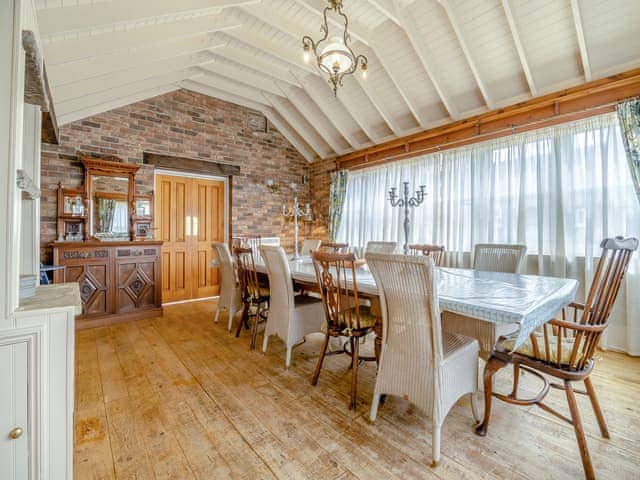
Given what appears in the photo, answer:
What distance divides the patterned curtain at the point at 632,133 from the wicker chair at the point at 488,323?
1240 mm

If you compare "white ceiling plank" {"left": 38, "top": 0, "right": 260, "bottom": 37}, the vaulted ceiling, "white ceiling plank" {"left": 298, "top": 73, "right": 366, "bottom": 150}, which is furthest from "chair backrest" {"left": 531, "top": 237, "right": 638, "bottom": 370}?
"white ceiling plank" {"left": 298, "top": 73, "right": 366, "bottom": 150}

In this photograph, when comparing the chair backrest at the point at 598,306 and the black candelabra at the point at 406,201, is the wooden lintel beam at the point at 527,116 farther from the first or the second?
the chair backrest at the point at 598,306

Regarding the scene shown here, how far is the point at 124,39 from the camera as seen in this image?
2600mm

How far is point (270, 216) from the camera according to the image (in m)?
5.87

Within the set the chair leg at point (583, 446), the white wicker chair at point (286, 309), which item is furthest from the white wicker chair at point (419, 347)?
the white wicker chair at point (286, 309)

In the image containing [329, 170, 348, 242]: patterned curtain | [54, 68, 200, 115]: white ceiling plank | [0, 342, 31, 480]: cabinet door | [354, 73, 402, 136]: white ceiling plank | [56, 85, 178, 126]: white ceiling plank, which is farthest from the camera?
[329, 170, 348, 242]: patterned curtain

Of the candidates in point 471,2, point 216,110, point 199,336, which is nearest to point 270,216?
point 216,110

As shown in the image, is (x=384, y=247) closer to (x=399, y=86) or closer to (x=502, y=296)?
(x=502, y=296)

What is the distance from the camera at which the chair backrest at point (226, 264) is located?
3.37 metres

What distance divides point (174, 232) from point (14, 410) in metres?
4.18

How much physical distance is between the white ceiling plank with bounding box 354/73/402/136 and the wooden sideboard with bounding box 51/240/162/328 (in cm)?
357

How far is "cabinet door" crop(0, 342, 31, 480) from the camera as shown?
1.00 m

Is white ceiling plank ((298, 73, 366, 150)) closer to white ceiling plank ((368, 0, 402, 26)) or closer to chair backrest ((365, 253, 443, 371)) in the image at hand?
white ceiling plank ((368, 0, 402, 26))

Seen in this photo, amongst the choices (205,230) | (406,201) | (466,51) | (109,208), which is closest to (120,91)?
(109,208)
